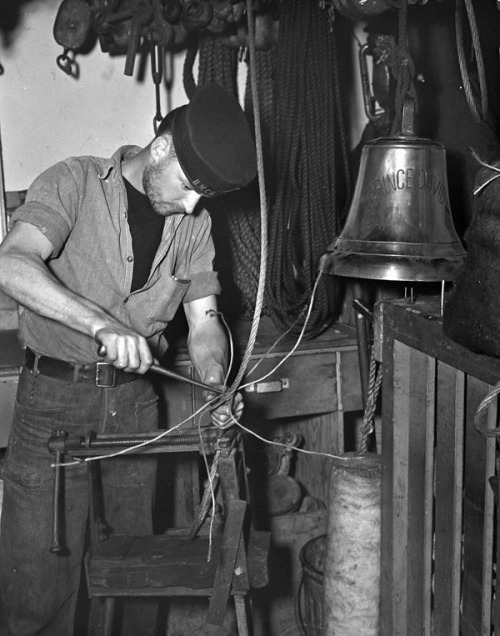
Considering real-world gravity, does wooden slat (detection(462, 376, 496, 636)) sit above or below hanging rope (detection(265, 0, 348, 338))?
below

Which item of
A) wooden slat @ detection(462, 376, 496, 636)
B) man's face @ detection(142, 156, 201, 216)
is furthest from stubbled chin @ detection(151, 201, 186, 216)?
wooden slat @ detection(462, 376, 496, 636)

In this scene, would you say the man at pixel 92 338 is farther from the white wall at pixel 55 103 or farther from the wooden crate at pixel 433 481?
the white wall at pixel 55 103

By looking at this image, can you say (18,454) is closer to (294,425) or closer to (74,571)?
(74,571)

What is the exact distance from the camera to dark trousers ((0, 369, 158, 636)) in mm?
2467

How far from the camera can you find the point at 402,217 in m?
1.84

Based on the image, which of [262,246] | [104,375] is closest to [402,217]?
[262,246]

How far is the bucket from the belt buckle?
1.00 meters

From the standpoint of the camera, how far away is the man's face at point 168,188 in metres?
2.23

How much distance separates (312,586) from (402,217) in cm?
160

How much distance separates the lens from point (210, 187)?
216 cm

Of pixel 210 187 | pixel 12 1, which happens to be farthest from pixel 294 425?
pixel 12 1

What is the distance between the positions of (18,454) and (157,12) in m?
1.75

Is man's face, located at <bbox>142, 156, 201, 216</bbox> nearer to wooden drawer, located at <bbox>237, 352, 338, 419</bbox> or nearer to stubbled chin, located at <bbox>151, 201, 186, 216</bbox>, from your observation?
stubbled chin, located at <bbox>151, 201, 186, 216</bbox>

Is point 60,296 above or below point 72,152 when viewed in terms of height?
below
